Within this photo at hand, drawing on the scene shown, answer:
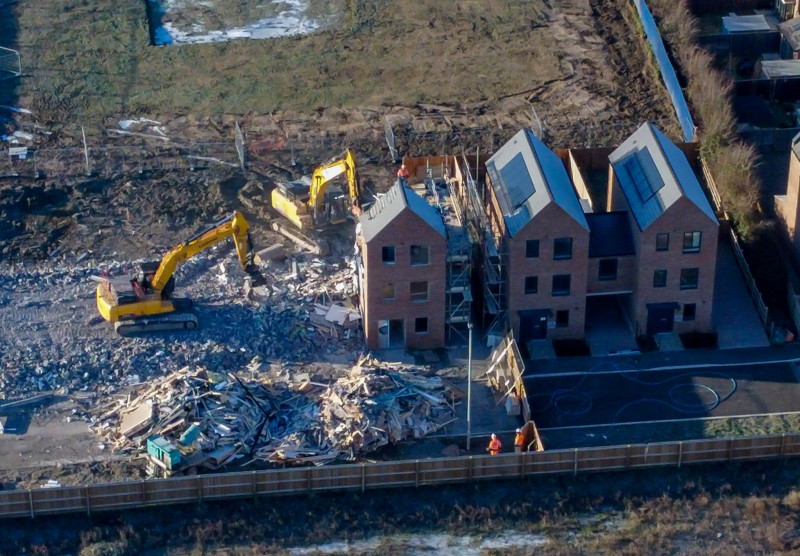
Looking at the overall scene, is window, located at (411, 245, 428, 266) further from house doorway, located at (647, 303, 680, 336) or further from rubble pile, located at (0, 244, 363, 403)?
house doorway, located at (647, 303, 680, 336)

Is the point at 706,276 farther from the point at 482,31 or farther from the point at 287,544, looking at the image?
the point at 482,31

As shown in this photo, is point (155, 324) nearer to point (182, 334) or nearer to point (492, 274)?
point (182, 334)

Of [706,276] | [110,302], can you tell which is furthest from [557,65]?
[110,302]

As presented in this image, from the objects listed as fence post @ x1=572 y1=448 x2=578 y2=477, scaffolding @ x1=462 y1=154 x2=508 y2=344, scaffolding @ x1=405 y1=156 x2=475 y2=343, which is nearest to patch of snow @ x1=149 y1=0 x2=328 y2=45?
scaffolding @ x1=405 y1=156 x2=475 y2=343

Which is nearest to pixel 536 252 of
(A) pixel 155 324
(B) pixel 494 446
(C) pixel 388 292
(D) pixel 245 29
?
(C) pixel 388 292

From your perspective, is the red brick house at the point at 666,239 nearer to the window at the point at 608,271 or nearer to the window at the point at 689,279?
the window at the point at 689,279

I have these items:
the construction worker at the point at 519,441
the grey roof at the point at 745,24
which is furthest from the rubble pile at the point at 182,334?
the grey roof at the point at 745,24
